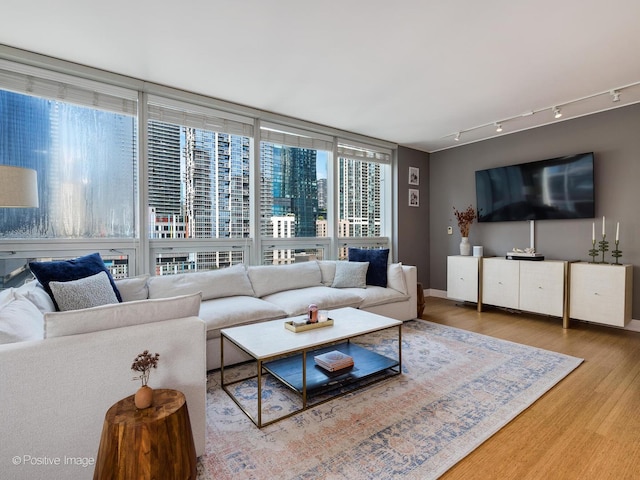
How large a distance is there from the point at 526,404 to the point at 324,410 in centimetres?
130

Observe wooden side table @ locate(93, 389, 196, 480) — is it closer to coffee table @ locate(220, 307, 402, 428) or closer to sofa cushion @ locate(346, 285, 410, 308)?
coffee table @ locate(220, 307, 402, 428)

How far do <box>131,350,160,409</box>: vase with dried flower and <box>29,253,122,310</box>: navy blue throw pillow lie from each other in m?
1.19

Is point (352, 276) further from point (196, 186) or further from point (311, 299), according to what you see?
point (196, 186)

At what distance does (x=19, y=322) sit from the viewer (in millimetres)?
1367

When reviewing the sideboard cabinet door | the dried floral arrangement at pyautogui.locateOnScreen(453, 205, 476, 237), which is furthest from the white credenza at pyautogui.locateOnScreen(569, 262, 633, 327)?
the dried floral arrangement at pyautogui.locateOnScreen(453, 205, 476, 237)

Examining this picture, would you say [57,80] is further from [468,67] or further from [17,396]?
[468,67]

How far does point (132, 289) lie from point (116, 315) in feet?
4.95

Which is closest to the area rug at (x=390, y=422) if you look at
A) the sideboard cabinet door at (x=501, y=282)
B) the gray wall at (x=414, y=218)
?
the sideboard cabinet door at (x=501, y=282)

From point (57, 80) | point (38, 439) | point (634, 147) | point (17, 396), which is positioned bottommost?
point (38, 439)

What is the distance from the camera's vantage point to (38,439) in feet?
3.83

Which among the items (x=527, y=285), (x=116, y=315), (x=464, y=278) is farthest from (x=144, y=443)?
(x=464, y=278)

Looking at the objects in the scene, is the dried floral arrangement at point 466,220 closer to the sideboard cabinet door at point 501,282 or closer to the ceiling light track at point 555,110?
the sideboard cabinet door at point 501,282

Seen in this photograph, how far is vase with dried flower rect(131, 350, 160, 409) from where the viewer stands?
121 cm

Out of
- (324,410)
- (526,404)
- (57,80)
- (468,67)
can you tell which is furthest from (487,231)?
(57,80)
